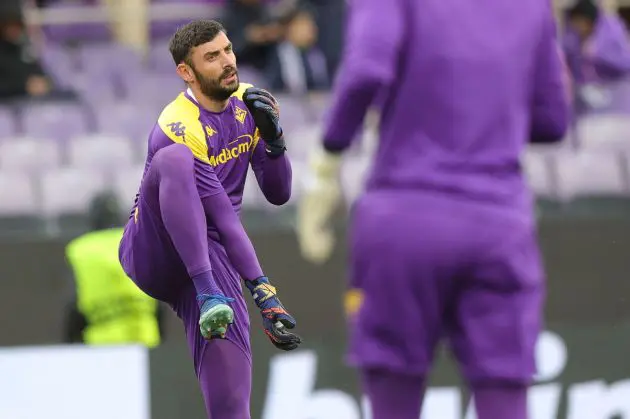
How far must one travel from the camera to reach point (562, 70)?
4.17 metres

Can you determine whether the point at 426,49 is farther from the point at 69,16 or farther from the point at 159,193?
the point at 69,16

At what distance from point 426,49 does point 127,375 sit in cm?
377

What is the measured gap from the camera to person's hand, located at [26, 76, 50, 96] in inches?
430

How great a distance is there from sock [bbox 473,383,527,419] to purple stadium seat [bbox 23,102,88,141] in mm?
6902

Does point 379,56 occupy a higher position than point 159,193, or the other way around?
point 379,56

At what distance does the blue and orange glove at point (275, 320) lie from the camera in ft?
11.9

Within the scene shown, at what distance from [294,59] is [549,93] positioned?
300 inches

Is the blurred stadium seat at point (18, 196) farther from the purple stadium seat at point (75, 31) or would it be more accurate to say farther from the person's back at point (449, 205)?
the person's back at point (449, 205)

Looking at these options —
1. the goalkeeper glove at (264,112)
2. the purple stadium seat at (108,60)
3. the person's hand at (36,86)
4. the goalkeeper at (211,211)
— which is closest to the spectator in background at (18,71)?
the person's hand at (36,86)

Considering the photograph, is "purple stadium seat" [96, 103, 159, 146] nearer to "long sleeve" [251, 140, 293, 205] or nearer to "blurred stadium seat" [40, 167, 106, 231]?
"blurred stadium seat" [40, 167, 106, 231]

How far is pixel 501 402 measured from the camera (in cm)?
399

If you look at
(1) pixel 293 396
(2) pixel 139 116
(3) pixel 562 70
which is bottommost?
(1) pixel 293 396

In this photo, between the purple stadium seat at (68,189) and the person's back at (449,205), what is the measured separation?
19.1ft

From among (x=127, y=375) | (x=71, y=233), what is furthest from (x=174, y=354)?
(x=71, y=233)
